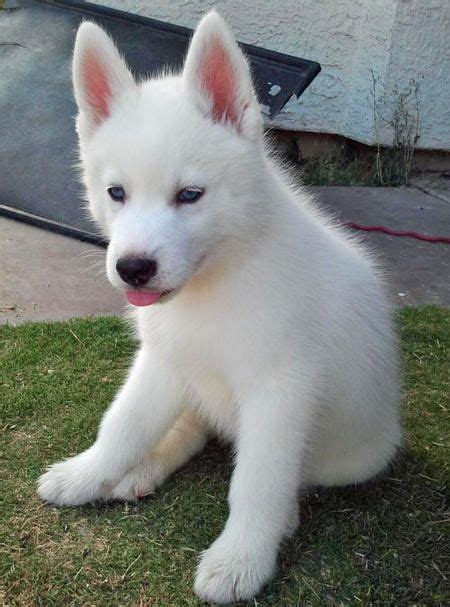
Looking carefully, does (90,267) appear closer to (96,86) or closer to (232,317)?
(96,86)

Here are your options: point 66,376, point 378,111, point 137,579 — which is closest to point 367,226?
point 378,111

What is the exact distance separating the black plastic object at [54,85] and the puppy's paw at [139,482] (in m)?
2.43

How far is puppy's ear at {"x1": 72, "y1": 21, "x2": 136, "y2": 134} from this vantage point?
2463 mm

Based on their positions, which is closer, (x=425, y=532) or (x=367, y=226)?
(x=425, y=532)

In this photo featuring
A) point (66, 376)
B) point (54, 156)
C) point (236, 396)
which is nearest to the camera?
point (236, 396)

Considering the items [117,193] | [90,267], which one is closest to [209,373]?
[117,193]

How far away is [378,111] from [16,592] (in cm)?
522

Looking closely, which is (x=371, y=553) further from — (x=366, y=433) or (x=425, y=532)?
(x=366, y=433)

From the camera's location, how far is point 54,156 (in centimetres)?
541

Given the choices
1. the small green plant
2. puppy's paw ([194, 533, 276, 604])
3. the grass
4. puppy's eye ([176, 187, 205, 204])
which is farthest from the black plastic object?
puppy's paw ([194, 533, 276, 604])

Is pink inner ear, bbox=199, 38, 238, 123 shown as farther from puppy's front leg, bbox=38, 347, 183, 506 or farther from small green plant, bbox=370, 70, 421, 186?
small green plant, bbox=370, 70, 421, 186

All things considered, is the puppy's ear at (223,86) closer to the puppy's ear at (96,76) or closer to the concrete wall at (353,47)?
the puppy's ear at (96,76)

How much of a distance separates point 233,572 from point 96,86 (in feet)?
5.14

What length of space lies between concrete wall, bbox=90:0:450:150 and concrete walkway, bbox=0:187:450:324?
1.05m
